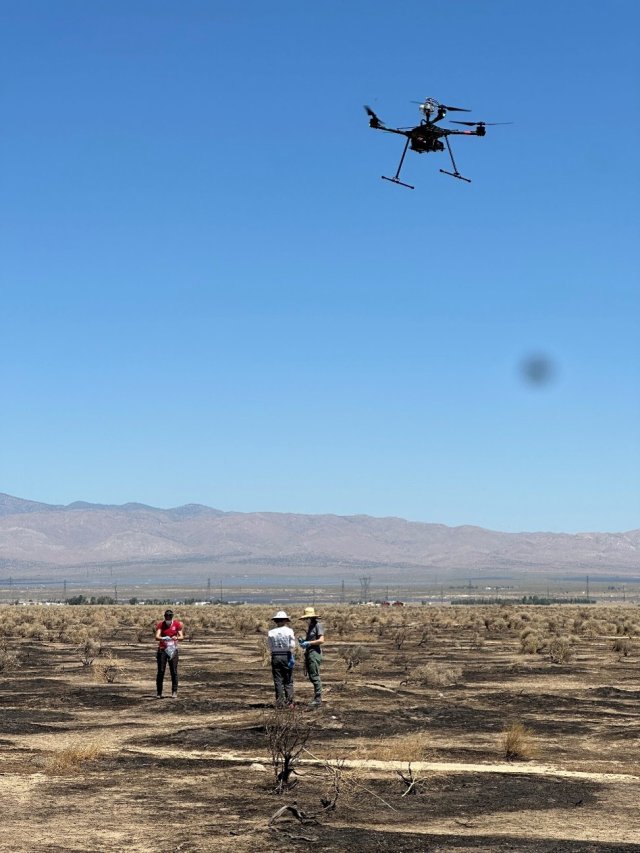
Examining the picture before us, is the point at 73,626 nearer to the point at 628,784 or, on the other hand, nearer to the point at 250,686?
the point at 250,686

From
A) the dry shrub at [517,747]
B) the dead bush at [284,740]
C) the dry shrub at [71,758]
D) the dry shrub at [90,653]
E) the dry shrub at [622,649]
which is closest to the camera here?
the dead bush at [284,740]

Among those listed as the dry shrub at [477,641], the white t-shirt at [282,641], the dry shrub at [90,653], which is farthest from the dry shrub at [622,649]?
the white t-shirt at [282,641]

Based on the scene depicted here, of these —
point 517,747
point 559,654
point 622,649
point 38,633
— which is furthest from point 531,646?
point 517,747

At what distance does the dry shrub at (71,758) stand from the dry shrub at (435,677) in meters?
11.4

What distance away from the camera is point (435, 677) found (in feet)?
85.3

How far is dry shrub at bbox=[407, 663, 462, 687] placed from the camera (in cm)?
2573

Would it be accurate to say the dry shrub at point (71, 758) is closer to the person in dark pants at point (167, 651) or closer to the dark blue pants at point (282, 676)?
the dark blue pants at point (282, 676)

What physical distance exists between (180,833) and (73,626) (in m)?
44.6

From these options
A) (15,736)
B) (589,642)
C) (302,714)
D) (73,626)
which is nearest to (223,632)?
(73,626)

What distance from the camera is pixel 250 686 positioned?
24.8m

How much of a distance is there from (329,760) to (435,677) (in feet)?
37.0

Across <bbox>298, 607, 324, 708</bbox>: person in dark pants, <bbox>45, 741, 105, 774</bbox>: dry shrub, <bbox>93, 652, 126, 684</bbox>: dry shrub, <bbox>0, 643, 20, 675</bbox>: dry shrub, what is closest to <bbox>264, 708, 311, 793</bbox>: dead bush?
<bbox>45, 741, 105, 774</bbox>: dry shrub

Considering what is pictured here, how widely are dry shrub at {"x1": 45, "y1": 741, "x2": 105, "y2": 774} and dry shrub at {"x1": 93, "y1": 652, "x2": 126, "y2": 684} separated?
418 inches

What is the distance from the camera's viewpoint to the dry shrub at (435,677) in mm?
25734
